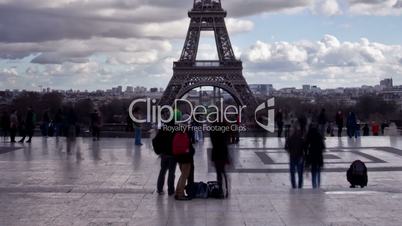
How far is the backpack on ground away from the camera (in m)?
12.8

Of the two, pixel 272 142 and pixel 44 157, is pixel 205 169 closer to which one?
pixel 44 157

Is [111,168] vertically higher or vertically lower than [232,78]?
lower

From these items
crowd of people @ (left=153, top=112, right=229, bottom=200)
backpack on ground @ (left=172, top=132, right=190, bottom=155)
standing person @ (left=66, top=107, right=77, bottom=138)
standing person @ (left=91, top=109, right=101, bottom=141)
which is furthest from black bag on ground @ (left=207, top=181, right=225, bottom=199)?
standing person @ (left=91, top=109, right=101, bottom=141)

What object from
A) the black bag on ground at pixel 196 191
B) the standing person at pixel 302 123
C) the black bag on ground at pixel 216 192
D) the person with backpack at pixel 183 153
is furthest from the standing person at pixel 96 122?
the black bag on ground at pixel 216 192

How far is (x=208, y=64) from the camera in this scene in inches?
2667

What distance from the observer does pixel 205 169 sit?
18.1m

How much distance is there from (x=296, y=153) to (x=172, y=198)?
11.1ft

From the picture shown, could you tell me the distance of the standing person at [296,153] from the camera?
14852mm

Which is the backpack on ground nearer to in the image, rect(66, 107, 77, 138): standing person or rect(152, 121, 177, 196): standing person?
rect(152, 121, 177, 196): standing person

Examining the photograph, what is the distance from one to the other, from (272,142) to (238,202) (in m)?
15.8

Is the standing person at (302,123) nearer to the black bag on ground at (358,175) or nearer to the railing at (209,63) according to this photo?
the black bag on ground at (358,175)

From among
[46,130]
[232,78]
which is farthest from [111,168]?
[232,78]

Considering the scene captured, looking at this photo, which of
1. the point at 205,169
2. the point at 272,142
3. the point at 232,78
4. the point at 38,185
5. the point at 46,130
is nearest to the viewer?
the point at 38,185

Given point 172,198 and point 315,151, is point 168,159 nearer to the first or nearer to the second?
point 172,198
